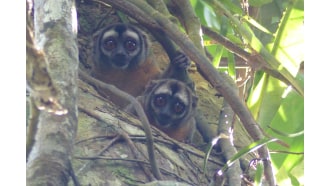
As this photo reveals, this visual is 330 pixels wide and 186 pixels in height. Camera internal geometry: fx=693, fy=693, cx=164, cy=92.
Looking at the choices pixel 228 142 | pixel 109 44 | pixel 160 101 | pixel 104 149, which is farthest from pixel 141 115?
pixel 109 44

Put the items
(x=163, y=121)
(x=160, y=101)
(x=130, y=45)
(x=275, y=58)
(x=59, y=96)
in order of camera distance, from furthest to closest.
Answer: (x=130, y=45) < (x=160, y=101) < (x=163, y=121) < (x=275, y=58) < (x=59, y=96)

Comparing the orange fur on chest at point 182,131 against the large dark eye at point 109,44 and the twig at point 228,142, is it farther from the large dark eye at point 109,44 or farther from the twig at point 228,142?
the large dark eye at point 109,44

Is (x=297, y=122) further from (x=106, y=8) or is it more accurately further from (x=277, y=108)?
(x=106, y=8)

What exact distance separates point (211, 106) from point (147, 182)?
0.82 meters

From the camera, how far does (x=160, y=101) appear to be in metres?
2.71

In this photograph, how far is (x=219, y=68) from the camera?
2.30 meters

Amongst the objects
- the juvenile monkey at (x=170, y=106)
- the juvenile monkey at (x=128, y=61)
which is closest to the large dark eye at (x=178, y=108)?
the juvenile monkey at (x=170, y=106)

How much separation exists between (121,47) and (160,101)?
13.9 inches

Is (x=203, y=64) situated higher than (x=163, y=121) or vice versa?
(x=203, y=64)

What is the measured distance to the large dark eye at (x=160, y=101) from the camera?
267cm

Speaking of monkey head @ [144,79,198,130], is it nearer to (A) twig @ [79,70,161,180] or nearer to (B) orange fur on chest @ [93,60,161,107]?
(B) orange fur on chest @ [93,60,161,107]

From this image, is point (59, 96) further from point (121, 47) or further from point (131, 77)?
point (121, 47)
